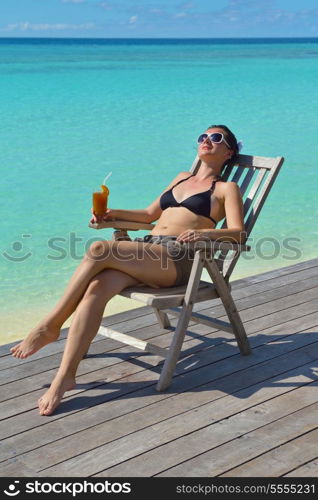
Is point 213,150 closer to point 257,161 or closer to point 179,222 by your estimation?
point 257,161

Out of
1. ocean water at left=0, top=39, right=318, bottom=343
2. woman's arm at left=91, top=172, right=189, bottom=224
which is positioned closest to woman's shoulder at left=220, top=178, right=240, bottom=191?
woman's arm at left=91, top=172, right=189, bottom=224

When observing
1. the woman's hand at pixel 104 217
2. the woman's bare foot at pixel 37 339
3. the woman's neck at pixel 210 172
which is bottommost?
A: the woman's bare foot at pixel 37 339

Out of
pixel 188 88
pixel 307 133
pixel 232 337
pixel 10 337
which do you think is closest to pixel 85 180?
pixel 307 133

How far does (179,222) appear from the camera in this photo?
3.83 m

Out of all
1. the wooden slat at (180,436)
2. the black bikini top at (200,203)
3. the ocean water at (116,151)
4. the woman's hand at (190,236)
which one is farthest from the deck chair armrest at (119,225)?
the ocean water at (116,151)

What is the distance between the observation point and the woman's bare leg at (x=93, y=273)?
333cm

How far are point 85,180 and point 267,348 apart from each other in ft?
28.0

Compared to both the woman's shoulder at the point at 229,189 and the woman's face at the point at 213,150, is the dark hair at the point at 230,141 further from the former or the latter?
the woman's shoulder at the point at 229,189

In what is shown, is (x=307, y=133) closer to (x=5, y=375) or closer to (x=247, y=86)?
(x=247, y=86)

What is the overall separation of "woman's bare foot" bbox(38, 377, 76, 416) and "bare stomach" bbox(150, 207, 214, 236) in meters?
0.99

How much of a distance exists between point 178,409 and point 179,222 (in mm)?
1068

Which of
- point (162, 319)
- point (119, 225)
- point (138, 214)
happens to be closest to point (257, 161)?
point (138, 214)

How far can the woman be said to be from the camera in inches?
126

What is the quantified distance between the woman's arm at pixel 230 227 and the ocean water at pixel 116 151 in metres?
2.32
